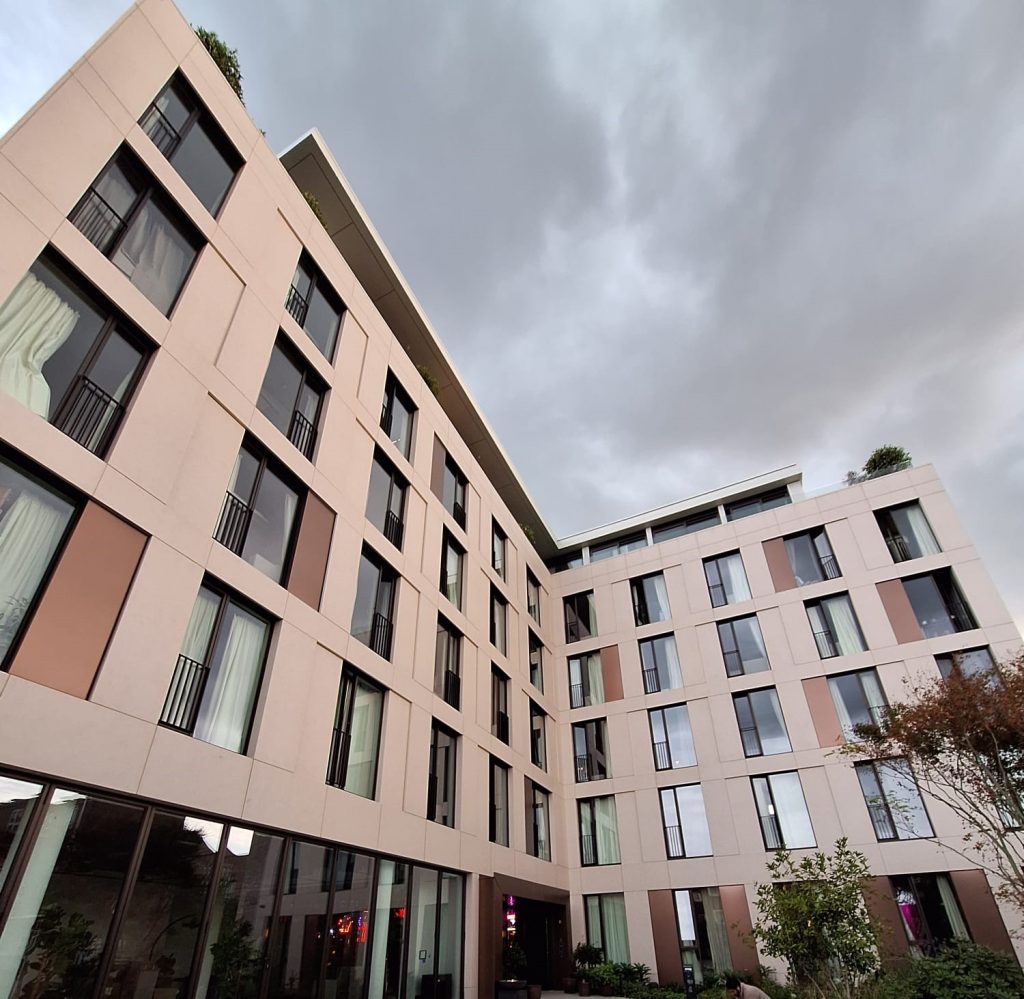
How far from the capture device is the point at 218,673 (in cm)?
883

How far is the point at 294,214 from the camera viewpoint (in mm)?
12688

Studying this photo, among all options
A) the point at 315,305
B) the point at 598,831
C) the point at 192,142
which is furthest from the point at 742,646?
the point at 192,142

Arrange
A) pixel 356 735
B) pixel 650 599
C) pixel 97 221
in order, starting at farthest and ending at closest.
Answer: pixel 650 599 < pixel 356 735 < pixel 97 221

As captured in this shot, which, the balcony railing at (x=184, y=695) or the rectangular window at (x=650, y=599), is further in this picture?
the rectangular window at (x=650, y=599)

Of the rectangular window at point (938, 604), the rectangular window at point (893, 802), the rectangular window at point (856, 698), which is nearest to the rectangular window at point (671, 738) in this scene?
the rectangular window at point (856, 698)

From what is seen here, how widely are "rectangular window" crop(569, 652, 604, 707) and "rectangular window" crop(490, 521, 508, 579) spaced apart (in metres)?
5.52

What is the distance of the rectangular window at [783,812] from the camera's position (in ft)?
57.8

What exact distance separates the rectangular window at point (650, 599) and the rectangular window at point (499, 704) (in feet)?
22.4

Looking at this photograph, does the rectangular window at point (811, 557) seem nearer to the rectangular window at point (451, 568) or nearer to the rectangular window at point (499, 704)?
the rectangular window at point (499, 704)

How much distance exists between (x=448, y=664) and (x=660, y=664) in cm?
981

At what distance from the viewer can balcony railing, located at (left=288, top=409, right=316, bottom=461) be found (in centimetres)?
1173

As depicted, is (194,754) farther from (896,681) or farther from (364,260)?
(896,681)

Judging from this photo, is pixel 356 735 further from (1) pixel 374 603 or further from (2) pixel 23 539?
(2) pixel 23 539

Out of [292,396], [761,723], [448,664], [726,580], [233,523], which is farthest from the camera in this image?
[726,580]
